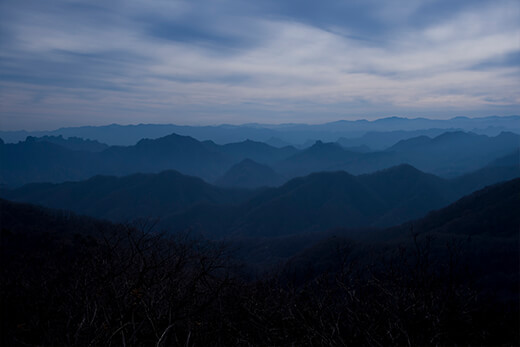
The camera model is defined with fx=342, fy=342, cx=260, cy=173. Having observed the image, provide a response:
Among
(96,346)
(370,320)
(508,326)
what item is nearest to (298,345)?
(370,320)

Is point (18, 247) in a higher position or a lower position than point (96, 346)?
lower

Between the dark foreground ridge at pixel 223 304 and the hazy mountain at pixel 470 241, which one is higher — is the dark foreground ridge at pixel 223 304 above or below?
above

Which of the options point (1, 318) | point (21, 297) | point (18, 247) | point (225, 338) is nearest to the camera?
point (225, 338)

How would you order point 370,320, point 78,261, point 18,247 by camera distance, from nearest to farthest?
point 370,320 → point 78,261 → point 18,247

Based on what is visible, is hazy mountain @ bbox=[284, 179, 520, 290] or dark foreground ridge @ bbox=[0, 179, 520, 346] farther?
hazy mountain @ bbox=[284, 179, 520, 290]

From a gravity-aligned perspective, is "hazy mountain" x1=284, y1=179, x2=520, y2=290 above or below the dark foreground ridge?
below

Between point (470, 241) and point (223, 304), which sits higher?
point (223, 304)

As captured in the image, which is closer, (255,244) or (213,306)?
(213,306)

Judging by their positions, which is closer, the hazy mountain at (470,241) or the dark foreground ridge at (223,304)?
the dark foreground ridge at (223,304)

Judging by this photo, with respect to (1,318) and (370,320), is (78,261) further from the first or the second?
(370,320)

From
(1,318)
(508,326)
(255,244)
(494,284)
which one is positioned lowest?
(255,244)

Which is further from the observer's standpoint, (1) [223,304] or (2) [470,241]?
(2) [470,241]
